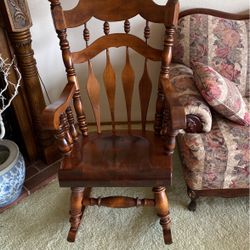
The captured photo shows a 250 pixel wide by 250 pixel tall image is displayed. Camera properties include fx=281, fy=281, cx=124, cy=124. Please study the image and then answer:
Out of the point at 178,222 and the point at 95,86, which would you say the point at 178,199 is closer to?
the point at 178,222

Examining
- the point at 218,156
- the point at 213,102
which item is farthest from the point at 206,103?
the point at 218,156

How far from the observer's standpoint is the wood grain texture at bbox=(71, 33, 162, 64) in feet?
4.17

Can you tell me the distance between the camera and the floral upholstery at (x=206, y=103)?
1234mm

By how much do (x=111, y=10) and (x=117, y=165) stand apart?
2.22ft

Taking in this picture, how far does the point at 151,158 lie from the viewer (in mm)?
1181

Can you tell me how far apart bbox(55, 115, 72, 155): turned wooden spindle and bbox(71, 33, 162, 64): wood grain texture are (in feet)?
1.09

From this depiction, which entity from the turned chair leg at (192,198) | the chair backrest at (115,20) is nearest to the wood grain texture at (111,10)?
the chair backrest at (115,20)

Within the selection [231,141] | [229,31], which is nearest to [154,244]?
[231,141]

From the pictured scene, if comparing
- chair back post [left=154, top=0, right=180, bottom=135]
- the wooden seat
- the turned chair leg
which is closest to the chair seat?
the wooden seat

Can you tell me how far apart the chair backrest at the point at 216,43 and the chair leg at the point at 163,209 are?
0.75m

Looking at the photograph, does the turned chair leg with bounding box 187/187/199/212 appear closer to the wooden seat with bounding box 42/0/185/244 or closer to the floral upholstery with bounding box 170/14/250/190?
the floral upholstery with bounding box 170/14/250/190

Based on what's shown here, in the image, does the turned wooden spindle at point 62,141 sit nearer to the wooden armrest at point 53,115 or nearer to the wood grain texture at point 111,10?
the wooden armrest at point 53,115

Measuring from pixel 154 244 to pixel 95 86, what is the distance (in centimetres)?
81

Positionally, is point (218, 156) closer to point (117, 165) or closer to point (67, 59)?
point (117, 165)
